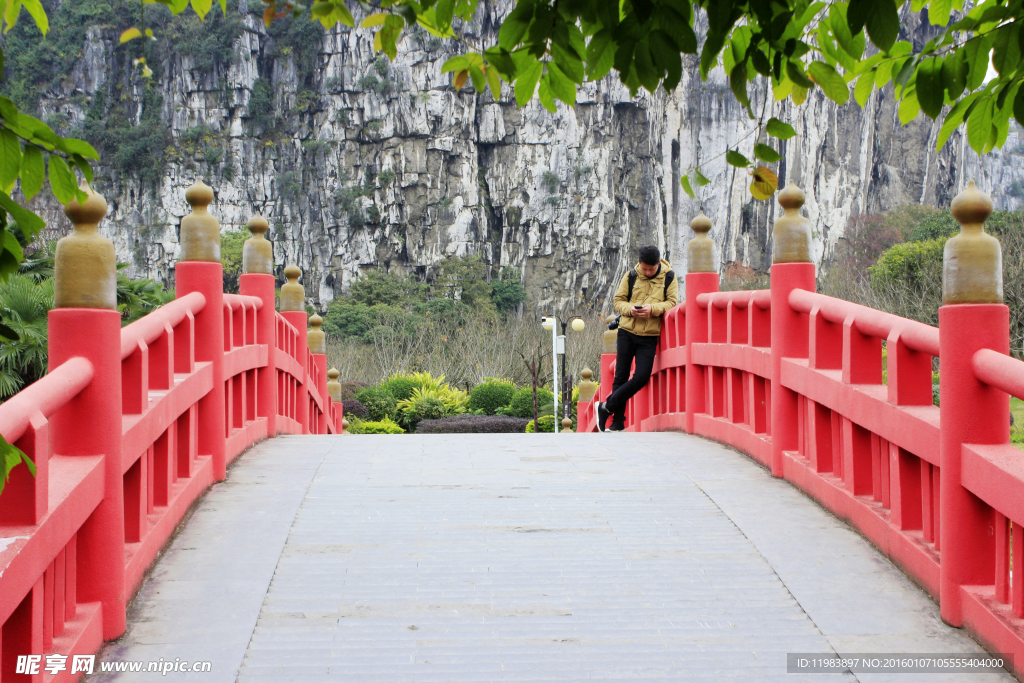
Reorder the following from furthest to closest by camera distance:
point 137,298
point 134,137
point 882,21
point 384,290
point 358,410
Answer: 1. point 134,137
2. point 384,290
3. point 358,410
4. point 137,298
5. point 882,21

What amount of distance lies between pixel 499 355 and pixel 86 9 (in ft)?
152

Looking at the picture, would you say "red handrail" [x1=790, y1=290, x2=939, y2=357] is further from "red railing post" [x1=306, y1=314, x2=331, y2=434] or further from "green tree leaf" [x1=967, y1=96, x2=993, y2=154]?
"red railing post" [x1=306, y1=314, x2=331, y2=434]

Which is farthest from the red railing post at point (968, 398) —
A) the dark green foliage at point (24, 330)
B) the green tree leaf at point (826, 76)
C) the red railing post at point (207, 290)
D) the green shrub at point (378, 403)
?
the green shrub at point (378, 403)

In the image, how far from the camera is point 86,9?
57.6 m

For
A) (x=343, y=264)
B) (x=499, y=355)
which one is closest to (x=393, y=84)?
(x=343, y=264)

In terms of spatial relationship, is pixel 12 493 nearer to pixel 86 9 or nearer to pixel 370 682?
pixel 370 682

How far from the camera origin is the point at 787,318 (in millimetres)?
5242

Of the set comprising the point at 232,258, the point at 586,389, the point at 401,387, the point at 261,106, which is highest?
the point at 261,106

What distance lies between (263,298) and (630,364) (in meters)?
3.47

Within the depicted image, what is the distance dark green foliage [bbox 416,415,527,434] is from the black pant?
933 centimetres

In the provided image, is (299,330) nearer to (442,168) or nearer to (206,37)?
(442,168)

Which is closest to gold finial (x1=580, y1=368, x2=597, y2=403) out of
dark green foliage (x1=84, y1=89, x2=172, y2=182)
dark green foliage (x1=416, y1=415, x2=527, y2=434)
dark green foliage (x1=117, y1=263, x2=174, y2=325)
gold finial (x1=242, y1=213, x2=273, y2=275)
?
dark green foliage (x1=416, y1=415, x2=527, y2=434)

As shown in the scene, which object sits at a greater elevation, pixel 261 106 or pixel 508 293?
pixel 261 106

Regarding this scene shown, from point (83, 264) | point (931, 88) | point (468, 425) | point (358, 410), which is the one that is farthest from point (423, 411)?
point (931, 88)
